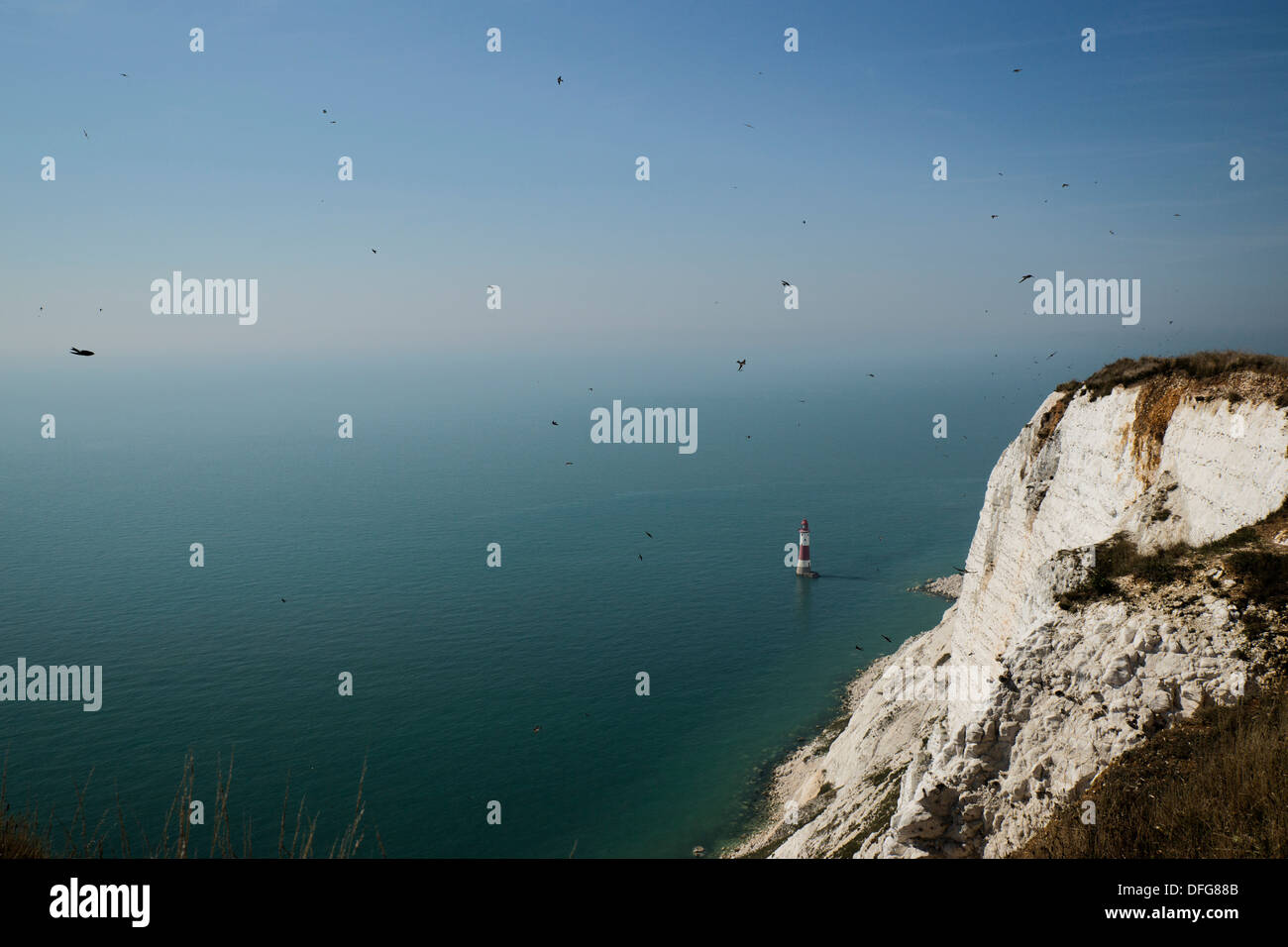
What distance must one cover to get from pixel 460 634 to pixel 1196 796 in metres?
68.5

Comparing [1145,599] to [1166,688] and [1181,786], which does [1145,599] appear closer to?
[1166,688]

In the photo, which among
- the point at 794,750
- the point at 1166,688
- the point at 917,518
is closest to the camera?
the point at 1166,688

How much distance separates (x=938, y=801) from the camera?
16.0m

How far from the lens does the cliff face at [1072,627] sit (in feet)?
48.2

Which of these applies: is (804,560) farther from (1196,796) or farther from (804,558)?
(1196,796)

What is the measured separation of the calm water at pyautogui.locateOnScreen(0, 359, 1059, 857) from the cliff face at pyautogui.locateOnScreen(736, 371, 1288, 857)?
61.0 ft

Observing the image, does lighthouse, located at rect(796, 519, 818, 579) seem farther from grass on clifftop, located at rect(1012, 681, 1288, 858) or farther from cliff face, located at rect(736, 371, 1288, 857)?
grass on clifftop, located at rect(1012, 681, 1288, 858)

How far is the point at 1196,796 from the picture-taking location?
9906mm

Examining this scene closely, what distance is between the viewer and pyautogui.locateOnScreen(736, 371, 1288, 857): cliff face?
1470 centimetres

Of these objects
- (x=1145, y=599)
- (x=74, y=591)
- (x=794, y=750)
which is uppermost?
(x=1145, y=599)

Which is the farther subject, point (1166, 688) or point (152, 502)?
point (152, 502)
